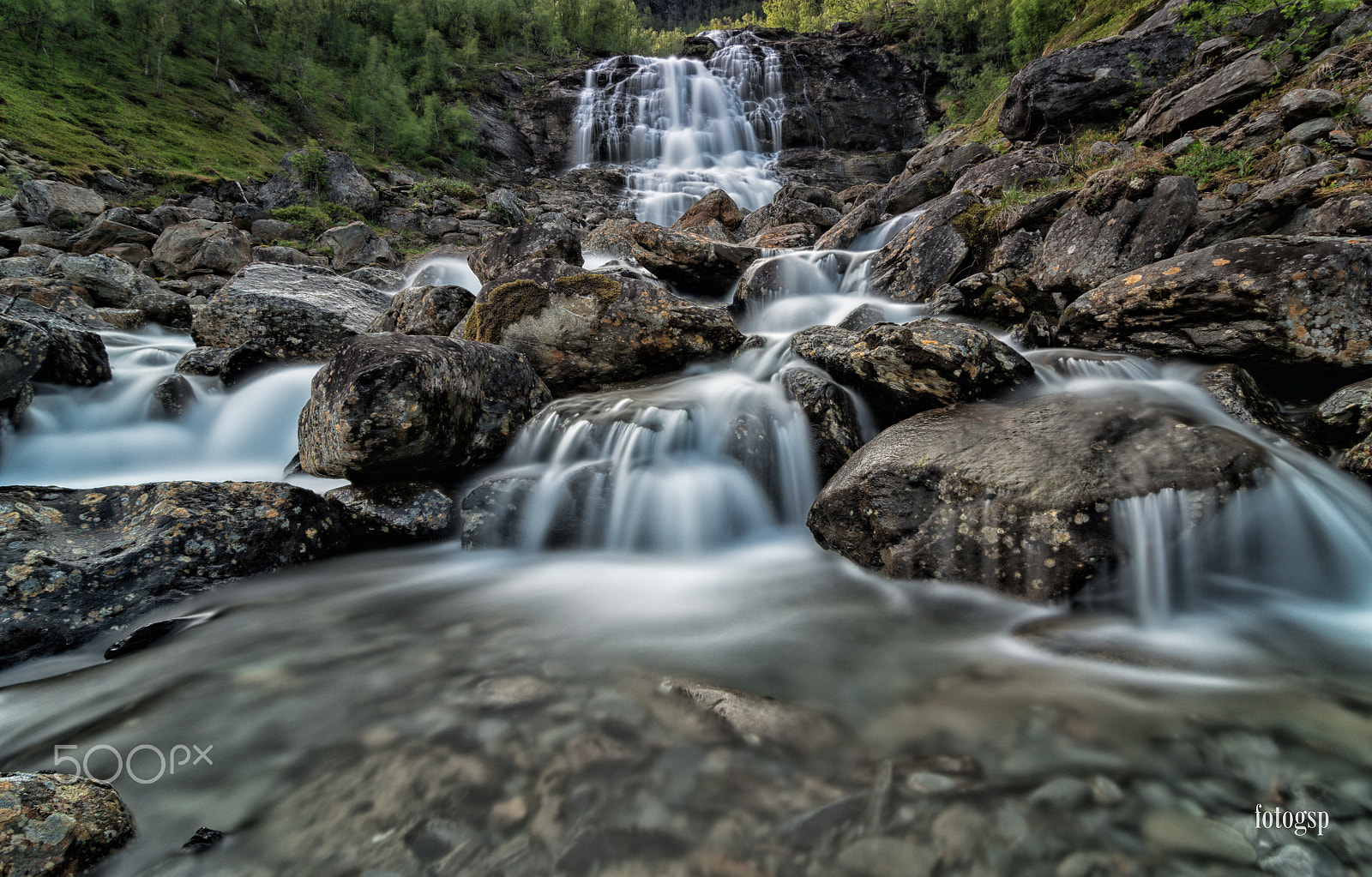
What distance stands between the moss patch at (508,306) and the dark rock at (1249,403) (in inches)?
264

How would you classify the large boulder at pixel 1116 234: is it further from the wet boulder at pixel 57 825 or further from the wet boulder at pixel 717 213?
the wet boulder at pixel 717 213

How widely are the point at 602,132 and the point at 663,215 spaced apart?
16.0 metres

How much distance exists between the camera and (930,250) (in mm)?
8703

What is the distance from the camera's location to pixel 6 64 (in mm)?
31281

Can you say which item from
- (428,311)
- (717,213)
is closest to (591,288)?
(428,311)

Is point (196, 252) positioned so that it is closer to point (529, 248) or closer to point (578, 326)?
point (529, 248)

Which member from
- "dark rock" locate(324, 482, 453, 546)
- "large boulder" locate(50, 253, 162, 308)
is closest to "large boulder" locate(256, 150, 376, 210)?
"large boulder" locate(50, 253, 162, 308)

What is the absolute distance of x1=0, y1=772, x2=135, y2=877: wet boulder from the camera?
4.84 feet

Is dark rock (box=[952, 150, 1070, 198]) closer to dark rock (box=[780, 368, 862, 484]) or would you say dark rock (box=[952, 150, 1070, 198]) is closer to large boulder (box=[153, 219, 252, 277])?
dark rock (box=[780, 368, 862, 484])

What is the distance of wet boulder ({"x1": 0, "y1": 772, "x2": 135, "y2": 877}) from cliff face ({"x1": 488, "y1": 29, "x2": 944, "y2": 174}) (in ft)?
128

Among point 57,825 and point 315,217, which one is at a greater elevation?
point 315,217

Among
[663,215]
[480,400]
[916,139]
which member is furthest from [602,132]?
[480,400]

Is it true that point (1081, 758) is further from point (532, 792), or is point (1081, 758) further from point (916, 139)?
point (916, 139)

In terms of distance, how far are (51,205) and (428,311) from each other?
20.4 m
